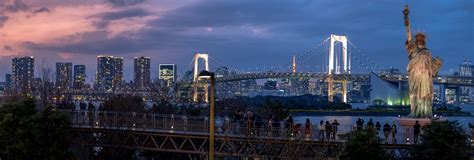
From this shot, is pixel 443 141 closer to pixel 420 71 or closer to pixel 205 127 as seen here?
pixel 420 71

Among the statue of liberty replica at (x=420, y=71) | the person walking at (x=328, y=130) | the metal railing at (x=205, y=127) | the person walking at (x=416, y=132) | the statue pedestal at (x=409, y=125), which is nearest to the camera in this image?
the person walking at (x=416, y=132)

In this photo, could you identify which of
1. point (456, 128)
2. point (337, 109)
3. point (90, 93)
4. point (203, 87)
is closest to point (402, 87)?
point (203, 87)

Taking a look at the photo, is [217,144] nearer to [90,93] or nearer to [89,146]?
[89,146]

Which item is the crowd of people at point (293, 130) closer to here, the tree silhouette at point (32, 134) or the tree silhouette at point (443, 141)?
the tree silhouette at point (443, 141)

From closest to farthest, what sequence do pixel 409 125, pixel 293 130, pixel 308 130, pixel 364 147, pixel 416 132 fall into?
pixel 364 147
pixel 416 132
pixel 293 130
pixel 308 130
pixel 409 125

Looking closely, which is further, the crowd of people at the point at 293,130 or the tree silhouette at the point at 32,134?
the crowd of people at the point at 293,130

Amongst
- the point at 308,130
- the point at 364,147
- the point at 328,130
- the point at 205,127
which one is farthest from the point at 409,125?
the point at 205,127

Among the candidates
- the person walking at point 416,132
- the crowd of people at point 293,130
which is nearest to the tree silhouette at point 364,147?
the person walking at point 416,132
